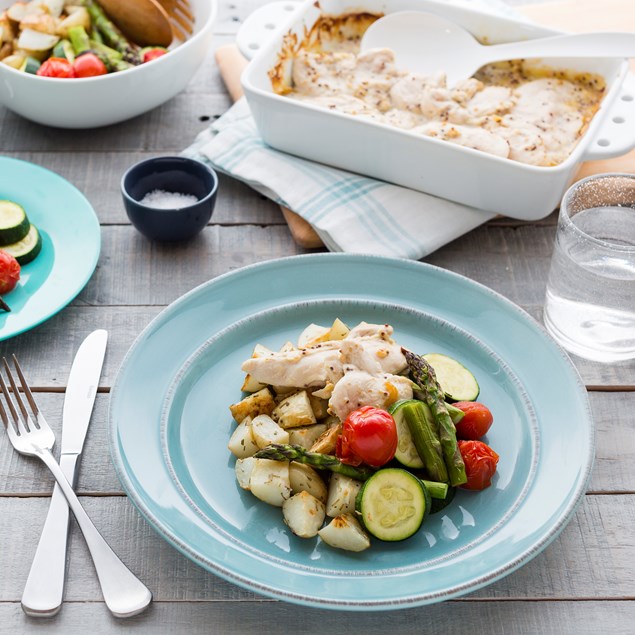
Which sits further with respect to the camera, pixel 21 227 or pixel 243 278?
pixel 21 227

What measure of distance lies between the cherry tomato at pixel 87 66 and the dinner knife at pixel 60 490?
1.16 metres

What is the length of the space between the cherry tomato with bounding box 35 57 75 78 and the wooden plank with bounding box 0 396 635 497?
1332 millimetres

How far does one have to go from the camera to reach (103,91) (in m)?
3.03

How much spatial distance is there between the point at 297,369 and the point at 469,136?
1.18 meters

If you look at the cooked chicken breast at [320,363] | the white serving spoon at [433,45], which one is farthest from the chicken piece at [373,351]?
the white serving spoon at [433,45]

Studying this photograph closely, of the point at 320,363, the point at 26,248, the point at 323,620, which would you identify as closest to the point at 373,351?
the point at 320,363

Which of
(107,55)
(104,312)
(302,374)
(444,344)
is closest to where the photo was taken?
(302,374)

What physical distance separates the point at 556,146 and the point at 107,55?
66.1 inches

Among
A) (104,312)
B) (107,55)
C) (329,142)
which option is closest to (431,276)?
(329,142)

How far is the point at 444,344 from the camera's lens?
2400 millimetres

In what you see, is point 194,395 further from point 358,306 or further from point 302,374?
point 358,306

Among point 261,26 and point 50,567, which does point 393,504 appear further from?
point 261,26

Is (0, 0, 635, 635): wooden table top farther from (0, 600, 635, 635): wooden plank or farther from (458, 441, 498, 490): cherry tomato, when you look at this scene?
(458, 441, 498, 490): cherry tomato

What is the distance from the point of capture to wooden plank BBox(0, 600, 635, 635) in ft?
6.00
